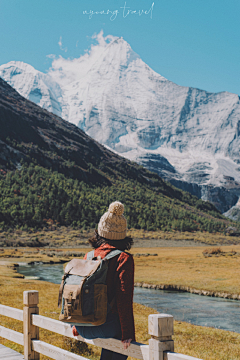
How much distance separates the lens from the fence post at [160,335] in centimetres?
546

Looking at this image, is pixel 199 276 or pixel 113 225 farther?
pixel 199 276

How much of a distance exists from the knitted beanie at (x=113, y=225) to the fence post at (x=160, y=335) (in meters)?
1.58

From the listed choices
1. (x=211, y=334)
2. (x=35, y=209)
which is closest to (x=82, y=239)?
(x=35, y=209)

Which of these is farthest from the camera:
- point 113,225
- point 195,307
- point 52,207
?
point 52,207

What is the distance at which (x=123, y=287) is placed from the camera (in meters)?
5.83

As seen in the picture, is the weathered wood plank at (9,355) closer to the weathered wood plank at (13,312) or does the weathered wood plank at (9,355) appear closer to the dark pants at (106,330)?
the weathered wood plank at (13,312)

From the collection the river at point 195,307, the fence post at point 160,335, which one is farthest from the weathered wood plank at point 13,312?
the river at point 195,307

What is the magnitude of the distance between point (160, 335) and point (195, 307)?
25174 mm

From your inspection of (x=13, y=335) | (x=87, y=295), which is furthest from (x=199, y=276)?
(x=87, y=295)

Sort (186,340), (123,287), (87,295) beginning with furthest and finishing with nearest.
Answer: (186,340), (123,287), (87,295)

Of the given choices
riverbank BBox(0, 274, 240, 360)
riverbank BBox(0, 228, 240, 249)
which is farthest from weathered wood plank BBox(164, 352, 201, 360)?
riverbank BBox(0, 228, 240, 249)

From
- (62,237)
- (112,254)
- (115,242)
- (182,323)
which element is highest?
(115,242)

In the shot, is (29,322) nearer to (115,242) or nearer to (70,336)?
(70,336)

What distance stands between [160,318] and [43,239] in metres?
126
